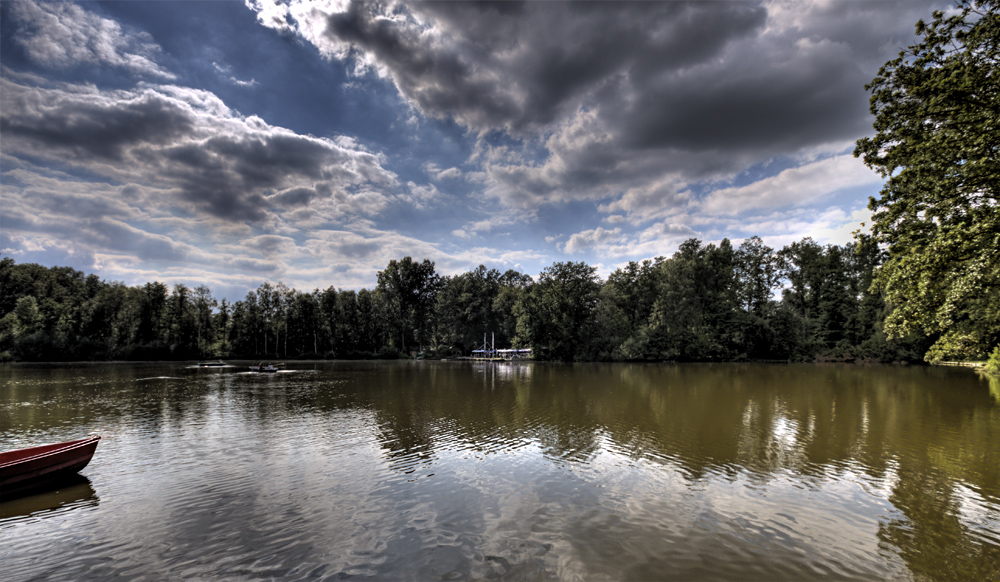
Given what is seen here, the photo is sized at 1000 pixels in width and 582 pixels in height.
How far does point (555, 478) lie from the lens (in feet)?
33.2

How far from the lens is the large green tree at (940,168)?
11953 mm

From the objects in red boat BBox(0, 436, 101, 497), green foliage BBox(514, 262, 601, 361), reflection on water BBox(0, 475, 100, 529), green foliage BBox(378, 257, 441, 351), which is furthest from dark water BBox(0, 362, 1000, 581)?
green foliage BBox(378, 257, 441, 351)

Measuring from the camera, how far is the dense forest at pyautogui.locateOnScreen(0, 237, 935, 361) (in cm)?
6353

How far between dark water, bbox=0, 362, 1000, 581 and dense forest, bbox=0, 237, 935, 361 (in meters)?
49.2

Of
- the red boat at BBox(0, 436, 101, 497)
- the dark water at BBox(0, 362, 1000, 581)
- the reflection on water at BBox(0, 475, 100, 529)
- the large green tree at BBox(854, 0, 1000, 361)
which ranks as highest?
the large green tree at BBox(854, 0, 1000, 361)

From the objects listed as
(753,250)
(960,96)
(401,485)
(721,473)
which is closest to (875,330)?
(753,250)

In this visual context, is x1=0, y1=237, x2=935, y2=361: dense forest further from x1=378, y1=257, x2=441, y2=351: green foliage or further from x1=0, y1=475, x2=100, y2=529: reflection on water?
x1=0, y1=475, x2=100, y2=529: reflection on water

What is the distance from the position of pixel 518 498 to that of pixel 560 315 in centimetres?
6483

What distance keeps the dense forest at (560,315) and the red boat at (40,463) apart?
211 feet

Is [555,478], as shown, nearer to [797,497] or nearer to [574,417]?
[797,497]

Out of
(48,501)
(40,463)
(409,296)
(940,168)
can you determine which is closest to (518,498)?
(48,501)

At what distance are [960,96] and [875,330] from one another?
202 ft

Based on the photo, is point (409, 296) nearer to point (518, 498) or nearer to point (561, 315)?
point (561, 315)

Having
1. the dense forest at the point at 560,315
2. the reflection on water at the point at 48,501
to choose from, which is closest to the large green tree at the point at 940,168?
the reflection on water at the point at 48,501
